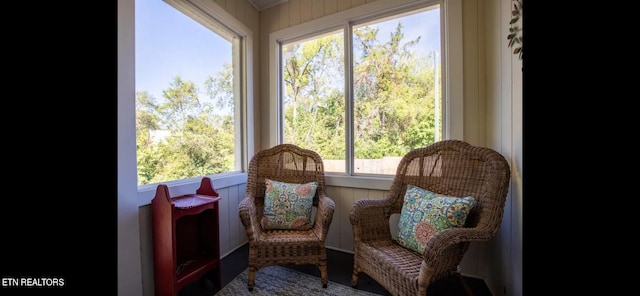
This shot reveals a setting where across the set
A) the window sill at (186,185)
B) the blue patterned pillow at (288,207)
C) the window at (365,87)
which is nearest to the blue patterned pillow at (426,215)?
the window at (365,87)

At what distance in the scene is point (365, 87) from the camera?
2031mm

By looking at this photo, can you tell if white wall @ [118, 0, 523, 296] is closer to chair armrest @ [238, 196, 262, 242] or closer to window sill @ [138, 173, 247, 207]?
window sill @ [138, 173, 247, 207]

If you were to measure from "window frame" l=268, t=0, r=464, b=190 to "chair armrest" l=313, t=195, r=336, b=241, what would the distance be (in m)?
0.42

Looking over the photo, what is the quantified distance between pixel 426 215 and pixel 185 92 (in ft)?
6.16

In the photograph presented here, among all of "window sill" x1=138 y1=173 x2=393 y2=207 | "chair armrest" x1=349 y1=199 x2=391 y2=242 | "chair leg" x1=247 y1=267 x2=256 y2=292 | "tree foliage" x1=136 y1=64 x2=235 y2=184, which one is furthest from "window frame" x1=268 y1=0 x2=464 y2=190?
"chair leg" x1=247 y1=267 x2=256 y2=292

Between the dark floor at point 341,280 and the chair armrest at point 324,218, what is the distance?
14.3 inches

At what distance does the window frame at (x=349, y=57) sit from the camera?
65.7 inches

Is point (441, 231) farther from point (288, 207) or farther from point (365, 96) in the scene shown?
point (365, 96)

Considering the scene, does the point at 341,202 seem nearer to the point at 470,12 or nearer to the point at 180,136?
the point at 180,136

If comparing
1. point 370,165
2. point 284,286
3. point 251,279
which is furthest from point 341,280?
point 370,165

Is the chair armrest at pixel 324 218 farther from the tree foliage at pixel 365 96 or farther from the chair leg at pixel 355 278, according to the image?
the tree foliage at pixel 365 96

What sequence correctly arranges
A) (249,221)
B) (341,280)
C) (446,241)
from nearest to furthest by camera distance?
(446,241) < (249,221) < (341,280)

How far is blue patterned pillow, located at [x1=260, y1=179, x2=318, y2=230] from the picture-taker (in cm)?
174

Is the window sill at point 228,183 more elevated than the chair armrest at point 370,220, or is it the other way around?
the window sill at point 228,183
